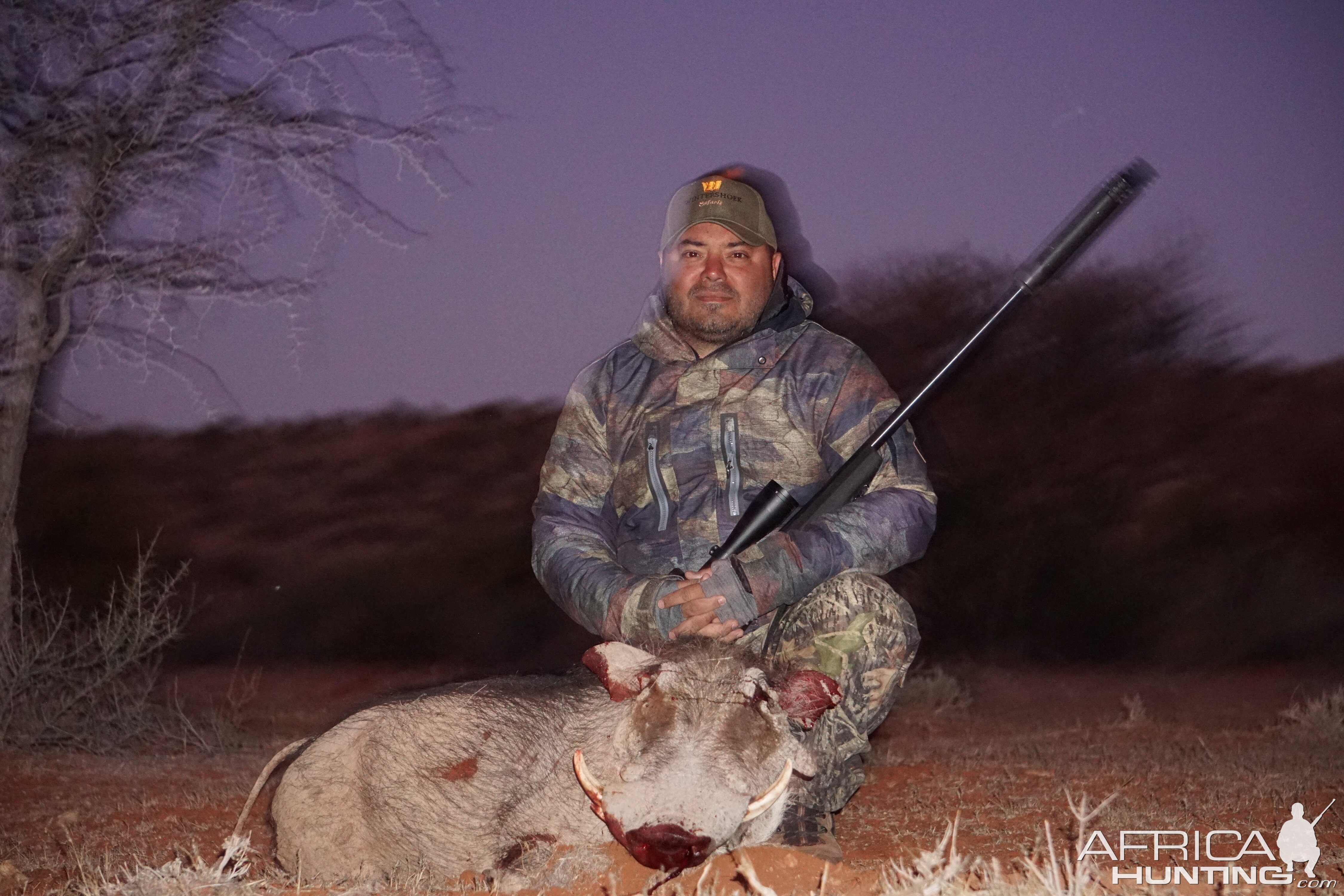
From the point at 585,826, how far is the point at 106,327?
22.0 ft

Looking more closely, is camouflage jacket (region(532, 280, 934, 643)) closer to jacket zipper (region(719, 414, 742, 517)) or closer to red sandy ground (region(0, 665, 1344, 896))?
jacket zipper (region(719, 414, 742, 517))

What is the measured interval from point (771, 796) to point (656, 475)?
1506 mm

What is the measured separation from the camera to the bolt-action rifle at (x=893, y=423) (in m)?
3.68

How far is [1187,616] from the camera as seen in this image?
1433 centimetres

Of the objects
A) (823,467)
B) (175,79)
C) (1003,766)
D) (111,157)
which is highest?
(175,79)

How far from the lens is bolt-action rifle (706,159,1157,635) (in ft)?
12.1

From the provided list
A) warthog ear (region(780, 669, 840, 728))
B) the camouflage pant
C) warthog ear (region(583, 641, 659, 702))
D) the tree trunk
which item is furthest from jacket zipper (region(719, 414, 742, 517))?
the tree trunk

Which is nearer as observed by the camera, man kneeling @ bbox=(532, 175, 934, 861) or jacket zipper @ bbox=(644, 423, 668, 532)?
man kneeling @ bbox=(532, 175, 934, 861)

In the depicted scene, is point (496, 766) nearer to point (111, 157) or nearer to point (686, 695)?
point (686, 695)

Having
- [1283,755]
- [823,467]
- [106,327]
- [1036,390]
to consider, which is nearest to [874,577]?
[823,467]

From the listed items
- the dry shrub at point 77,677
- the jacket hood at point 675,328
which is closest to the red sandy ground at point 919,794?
the dry shrub at point 77,677

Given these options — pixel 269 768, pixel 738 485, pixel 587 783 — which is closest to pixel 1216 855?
pixel 738 485

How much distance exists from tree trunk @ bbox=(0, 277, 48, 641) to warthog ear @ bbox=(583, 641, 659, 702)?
258 inches

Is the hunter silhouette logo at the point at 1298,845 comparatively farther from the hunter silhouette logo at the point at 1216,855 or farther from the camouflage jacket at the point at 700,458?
the camouflage jacket at the point at 700,458
